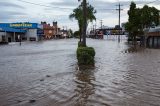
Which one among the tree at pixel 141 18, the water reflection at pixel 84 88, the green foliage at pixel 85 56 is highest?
the tree at pixel 141 18

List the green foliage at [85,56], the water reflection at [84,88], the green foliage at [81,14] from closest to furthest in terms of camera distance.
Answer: the water reflection at [84,88], the green foliage at [85,56], the green foliage at [81,14]

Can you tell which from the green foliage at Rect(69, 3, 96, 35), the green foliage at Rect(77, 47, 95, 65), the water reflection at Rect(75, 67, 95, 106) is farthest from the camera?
the green foliage at Rect(69, 3, 96, 35)

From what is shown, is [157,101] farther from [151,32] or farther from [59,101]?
[151,32]

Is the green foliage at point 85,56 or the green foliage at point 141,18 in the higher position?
the green foliage at point 141,18

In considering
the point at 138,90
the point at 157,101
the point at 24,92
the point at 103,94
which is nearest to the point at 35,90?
the point at 24,92

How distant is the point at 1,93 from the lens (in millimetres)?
11594

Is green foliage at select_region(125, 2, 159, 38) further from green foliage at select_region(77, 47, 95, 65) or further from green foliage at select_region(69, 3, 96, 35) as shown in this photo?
green foliage at select_region(77, 47, 95, 65)

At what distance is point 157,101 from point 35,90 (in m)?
4.45

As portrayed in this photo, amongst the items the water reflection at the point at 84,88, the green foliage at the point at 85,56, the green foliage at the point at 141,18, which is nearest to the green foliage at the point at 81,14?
the green foliage at the point at 141,18

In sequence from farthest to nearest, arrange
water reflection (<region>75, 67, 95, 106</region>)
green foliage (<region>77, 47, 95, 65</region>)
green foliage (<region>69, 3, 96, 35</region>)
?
green foliage (<region>69, 3, 96, 35</region>), green foliage (<region>77, 47, 95, 65</region>), water reflection (<region>75, 67, 95, 106</region>)

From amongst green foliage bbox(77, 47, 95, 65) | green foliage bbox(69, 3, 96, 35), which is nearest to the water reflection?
green foliage bbox(77, 47, 95, 65)

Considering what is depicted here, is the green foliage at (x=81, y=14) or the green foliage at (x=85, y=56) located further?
the green foliage at (x=81, y=14)

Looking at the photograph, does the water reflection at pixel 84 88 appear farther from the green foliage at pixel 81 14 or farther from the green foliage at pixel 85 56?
the green foliage at pixel 81 14

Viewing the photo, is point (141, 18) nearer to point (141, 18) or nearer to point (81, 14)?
point (141, 18)
